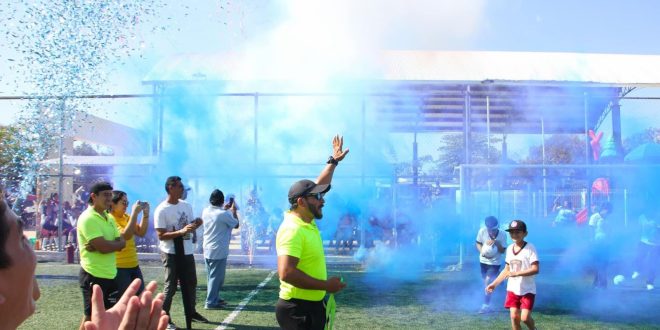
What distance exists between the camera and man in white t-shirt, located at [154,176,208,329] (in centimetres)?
726

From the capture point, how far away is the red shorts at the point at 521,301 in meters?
6.32

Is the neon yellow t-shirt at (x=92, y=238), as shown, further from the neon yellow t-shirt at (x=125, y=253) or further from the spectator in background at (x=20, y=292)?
the spectator in background at (x=20, y=292)

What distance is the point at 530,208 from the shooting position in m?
13.7

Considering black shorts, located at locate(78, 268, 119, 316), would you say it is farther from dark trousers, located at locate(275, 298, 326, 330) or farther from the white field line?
dark trousers, located at locate(275, 298, 326, 330)

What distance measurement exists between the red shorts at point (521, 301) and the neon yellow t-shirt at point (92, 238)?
14.1 ft

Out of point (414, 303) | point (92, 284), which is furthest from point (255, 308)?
point (92, 284)

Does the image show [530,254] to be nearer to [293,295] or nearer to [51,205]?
[293,295]

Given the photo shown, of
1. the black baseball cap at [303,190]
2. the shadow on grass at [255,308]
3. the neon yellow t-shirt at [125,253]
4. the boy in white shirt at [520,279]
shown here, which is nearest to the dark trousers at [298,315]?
the black baseball cap at [303,190]

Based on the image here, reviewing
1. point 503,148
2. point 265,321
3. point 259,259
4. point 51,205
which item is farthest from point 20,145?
point 503,148

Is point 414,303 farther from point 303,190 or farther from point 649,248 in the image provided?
point 303,190

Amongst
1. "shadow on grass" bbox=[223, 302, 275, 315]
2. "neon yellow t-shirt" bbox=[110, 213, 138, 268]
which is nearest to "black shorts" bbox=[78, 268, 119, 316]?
"neon yellow t-shirt" bbox=[110, 213, 138, 268]

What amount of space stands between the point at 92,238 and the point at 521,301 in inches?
182

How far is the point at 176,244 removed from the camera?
24.1 feet

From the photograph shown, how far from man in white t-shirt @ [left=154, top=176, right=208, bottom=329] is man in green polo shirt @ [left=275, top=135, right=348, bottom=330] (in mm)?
3415
